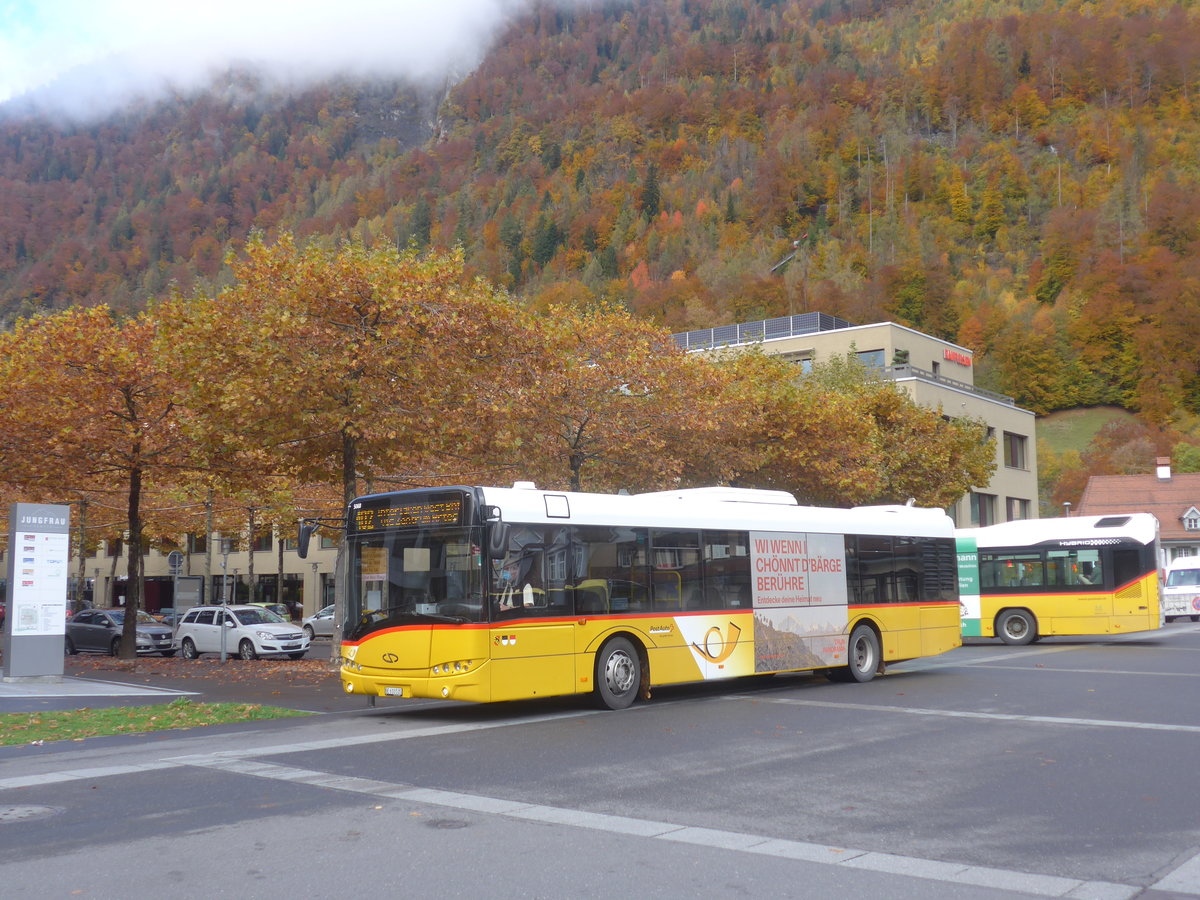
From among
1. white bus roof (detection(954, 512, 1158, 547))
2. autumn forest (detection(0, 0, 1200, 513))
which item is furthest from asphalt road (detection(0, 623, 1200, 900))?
autumn forest (detection(0, 0, 1200, 513))

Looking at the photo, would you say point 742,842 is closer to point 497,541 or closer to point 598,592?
point 497,541

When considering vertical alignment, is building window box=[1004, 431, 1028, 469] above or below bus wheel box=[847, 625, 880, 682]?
above

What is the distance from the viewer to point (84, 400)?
24594 millimetres

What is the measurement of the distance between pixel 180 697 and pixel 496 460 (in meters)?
10.3

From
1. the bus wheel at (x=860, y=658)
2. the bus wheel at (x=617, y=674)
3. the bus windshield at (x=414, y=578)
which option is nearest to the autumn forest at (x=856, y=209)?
the bus wheel at (x=860, y=658)

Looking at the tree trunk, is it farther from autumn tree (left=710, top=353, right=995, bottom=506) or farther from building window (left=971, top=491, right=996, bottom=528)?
building window (left=971, top=491, right=996, bottom=528)

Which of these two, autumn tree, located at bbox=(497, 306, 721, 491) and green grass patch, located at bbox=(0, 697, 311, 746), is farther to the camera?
autumn tree, located at bbox=(497, 306, 721, 491)

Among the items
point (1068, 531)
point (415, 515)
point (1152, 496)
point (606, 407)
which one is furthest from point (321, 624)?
point (1152, 496)

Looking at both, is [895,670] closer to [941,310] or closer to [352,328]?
[352,328]

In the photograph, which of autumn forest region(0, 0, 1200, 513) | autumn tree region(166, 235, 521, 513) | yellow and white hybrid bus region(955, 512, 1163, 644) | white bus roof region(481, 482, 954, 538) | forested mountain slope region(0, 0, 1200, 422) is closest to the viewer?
white bus roof region(481, 482, 954, 538)

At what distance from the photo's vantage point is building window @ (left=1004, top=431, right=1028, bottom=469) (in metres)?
62.6

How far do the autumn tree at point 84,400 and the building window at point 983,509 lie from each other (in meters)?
43.4

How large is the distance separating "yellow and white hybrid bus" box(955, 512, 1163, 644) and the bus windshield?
19.1m

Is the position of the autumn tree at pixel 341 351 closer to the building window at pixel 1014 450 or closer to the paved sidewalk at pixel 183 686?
the paved sidewalk at pixel 183 686
